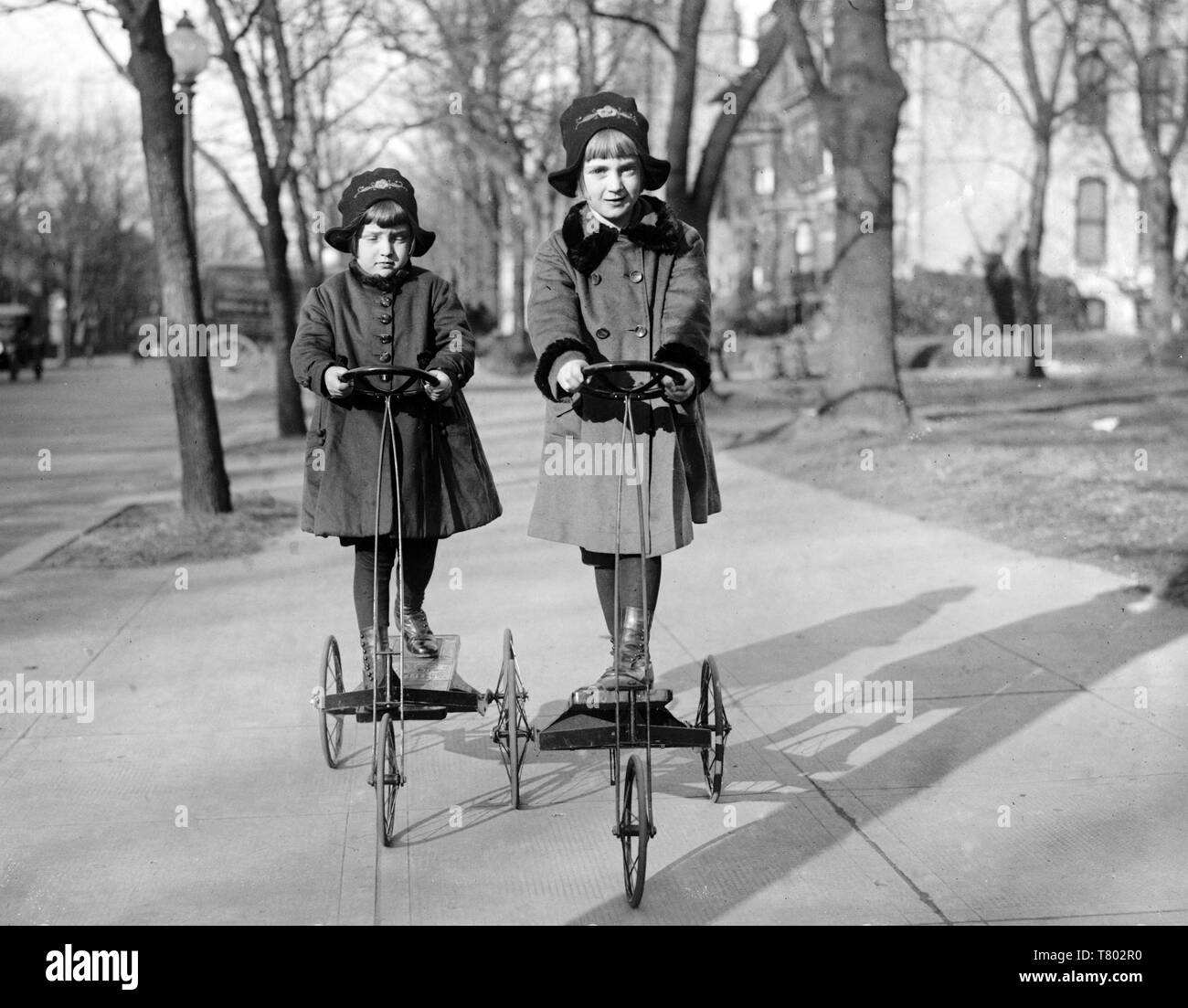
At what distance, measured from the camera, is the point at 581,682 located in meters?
6.64

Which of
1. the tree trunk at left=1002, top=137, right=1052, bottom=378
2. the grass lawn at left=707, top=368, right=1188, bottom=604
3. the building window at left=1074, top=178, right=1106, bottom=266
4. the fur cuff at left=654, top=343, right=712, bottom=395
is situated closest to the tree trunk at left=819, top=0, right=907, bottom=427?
the grass lawn at left=707, top=368, right=1188, bottom=604

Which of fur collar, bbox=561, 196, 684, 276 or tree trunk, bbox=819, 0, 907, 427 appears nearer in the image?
fur collar, bbox=561, 196, 684, 276

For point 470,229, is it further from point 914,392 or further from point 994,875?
point 994,875

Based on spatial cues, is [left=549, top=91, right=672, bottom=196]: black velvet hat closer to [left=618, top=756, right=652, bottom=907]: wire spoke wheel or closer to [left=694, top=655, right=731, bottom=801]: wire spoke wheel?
[left=694, top=655, right=731, bottom=801]: wire spoke wheel

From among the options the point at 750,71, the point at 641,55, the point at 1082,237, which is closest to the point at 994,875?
the point at 750,71

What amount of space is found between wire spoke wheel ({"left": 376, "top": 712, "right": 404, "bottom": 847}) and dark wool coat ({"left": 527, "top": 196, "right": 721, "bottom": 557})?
78 centimetres

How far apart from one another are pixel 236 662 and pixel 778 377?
22.9m

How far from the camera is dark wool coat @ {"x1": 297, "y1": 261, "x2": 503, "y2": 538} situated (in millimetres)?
5160

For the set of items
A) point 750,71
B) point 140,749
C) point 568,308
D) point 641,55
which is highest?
point 641,55

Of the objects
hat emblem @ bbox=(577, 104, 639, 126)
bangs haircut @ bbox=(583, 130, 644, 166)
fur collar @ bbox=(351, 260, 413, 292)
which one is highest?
hat emblem @ bbox=(577, 104, 639, 126)

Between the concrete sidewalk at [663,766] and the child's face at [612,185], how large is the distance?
192 cm

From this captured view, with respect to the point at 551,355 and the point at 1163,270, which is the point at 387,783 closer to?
the point at 551,355

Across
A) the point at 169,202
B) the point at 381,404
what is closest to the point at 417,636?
the point at 381,404

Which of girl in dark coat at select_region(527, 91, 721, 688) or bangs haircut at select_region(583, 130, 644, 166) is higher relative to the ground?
bangs haircut at select_region(583, 130, 644, 166)
